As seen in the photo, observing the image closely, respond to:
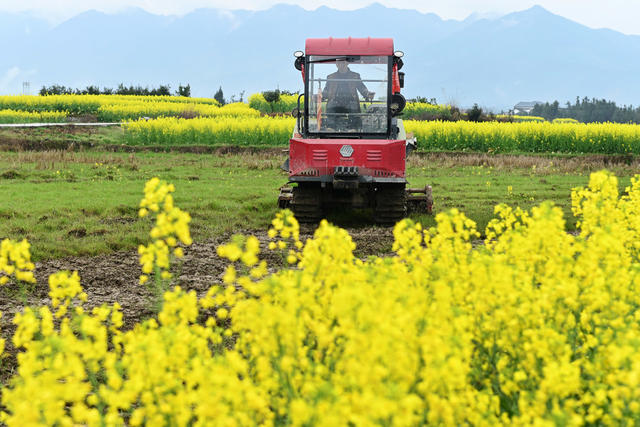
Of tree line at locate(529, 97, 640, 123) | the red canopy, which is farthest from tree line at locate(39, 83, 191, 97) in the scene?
tree line at locate(529, 97, 640, 123)

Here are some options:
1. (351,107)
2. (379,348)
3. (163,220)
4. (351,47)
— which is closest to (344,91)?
(351,107)

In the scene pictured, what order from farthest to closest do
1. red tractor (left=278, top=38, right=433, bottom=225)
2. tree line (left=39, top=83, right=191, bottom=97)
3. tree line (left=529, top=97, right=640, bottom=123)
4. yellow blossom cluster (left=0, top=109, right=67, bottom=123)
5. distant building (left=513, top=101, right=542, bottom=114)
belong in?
distant building (left=513, top=101, right=542, bottom=114) → tree line (left=529, top=97, right=640, bottom=123) → tree line (left=39, top=83, right=191, bottom=97) → yellow blossom cluster (left=0, top=109, right=67, bottom=123) → red tractor (left=278, top=38, right=433, bottom=225)

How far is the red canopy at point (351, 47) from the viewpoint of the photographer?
1233 cm

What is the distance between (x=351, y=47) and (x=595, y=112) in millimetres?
89001

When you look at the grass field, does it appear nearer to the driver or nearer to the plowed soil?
the plowed soil

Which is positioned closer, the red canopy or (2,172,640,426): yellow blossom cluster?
(2,172,640,426): yellow blossom cluster

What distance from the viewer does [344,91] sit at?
12.4 m

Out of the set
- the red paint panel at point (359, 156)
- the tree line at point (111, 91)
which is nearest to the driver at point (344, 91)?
the red paint panel at point (359, 156)

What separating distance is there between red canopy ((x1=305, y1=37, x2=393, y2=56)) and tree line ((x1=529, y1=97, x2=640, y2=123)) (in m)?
76.5

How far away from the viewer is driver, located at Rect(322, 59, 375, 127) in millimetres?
12336

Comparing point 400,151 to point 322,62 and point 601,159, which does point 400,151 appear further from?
point 601,159

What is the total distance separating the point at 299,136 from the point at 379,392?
10.2 m

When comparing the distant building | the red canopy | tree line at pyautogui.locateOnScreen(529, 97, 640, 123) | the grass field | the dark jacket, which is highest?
the distant building

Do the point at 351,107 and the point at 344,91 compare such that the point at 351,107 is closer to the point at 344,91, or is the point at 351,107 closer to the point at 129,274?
the point at 344,91
